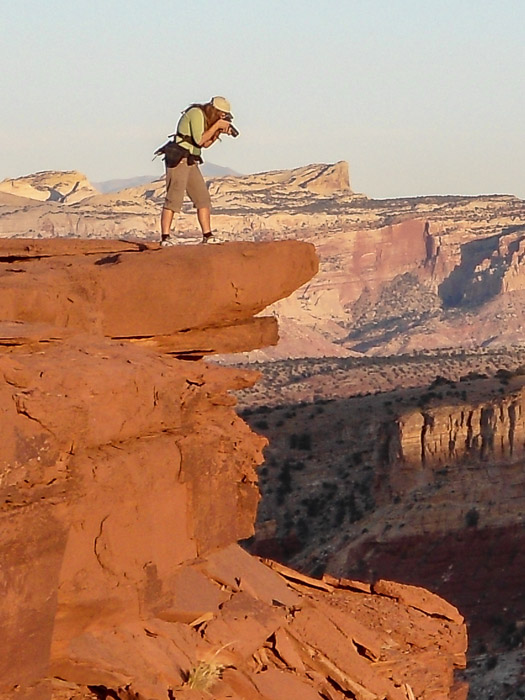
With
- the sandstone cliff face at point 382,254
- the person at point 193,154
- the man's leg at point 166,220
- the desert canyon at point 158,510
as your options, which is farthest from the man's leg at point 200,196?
the sandstone cliff face at point 382,254

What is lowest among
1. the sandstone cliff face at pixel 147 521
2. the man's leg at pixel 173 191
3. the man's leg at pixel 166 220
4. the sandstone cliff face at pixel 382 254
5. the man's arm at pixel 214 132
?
the sandstone cliff face at pixel 382 254

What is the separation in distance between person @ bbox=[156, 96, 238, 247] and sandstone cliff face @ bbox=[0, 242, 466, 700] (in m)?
1.19

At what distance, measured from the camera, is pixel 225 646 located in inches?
464

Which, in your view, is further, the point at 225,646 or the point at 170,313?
the point at 170,313

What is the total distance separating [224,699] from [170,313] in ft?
11.6

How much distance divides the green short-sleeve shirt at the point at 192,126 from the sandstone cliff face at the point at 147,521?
1.39 metres

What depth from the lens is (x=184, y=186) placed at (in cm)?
1510

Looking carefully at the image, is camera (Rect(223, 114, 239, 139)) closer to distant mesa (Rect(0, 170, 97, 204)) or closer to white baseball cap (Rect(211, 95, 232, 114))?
white baseball cap (Rect(211, 95, 232, 114))

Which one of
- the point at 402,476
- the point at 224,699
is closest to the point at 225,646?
the point at 224,699

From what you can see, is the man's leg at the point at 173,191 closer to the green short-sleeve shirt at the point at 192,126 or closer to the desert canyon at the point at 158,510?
the green short-sleeve shirt at the point at 192,126

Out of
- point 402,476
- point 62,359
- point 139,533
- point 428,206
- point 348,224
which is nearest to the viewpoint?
point 62,359

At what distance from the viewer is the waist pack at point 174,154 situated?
48.6 feet

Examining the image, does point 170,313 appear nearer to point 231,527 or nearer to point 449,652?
point 231,527

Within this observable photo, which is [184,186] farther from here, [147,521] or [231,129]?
[147,521]
